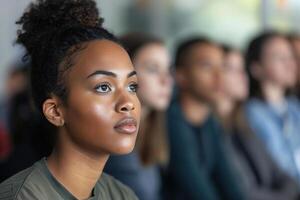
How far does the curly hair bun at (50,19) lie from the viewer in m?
1.47

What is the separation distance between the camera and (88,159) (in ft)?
4.62

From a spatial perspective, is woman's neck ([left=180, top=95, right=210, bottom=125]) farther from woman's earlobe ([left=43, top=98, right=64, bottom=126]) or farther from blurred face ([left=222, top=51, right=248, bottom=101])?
woman's earlobe ([left=43, top=98, right=64, bottom=126])

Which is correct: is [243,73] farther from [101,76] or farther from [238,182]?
[101,76]

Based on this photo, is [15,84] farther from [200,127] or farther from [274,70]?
[274,70]

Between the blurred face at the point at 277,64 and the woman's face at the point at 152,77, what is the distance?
1037 mm

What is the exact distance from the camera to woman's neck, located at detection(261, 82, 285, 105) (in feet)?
11.8

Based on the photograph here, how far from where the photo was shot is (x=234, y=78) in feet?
10.7

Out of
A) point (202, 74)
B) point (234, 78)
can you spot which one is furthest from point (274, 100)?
point (202, 74)

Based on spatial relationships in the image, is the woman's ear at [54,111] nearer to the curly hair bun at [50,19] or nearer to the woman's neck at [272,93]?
the curly hair bun at [50,19]

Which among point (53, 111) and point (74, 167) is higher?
point (53, 111)

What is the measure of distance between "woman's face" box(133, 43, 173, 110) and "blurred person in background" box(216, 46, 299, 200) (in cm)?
53

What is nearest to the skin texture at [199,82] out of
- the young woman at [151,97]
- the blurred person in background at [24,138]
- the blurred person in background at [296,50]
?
the young woman at [151,97]

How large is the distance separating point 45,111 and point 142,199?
109cm

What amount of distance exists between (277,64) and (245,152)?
0.67 m
